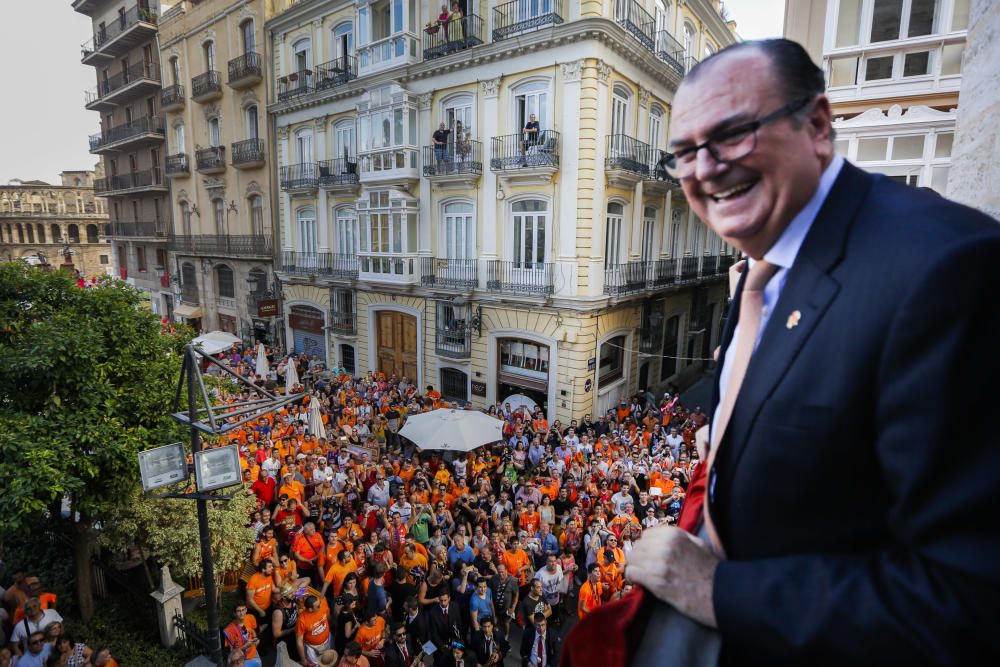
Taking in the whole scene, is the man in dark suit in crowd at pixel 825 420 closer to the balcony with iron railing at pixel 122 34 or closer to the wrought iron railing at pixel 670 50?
the wrought iron railing at pixel 670 50

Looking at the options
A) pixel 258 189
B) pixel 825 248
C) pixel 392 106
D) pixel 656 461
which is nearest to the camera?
pixel 825 248

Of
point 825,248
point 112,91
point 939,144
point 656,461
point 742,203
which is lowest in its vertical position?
point 656,461

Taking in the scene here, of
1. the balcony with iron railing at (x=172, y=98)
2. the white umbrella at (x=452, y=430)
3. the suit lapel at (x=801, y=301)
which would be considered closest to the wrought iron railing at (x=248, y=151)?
the balcony with iron railing at (x=172, y=98)

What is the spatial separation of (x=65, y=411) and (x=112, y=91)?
39440mm

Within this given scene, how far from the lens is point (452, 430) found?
12.6m

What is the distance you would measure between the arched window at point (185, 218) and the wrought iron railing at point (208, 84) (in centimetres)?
673

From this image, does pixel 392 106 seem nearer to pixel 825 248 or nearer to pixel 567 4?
pixel 567 4

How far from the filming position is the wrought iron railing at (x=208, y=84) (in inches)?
1096

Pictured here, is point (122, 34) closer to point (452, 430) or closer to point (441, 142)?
point (441, 142)

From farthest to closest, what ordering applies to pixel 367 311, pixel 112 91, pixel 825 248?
pixel 112 91, pixel 367 311, pixel 825 248

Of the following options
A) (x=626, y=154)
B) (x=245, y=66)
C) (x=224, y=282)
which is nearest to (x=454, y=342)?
(x=626, y=154)

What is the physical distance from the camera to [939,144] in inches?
337

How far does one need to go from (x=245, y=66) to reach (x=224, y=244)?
9.40 metres

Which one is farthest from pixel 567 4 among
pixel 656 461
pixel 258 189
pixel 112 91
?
pixel 112 91
